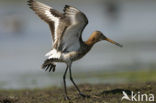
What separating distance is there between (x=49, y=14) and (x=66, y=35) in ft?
2.79

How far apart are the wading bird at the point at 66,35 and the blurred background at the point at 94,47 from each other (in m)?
2.93

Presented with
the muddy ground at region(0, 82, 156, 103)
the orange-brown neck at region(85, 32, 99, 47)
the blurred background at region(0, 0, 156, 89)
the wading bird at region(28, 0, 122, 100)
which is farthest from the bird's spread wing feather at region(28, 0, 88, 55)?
the blurred background at region(0, 0, 156, 89)

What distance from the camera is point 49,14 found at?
10.0 metres

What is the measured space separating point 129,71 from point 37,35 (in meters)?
7.39

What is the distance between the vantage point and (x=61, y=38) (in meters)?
9.47

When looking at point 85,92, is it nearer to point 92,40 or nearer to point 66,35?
point 92,40

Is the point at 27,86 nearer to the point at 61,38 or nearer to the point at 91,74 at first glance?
the point at 91,74

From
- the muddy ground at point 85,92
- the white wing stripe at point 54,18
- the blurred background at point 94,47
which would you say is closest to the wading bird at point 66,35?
the white wing stripe at point 54,18

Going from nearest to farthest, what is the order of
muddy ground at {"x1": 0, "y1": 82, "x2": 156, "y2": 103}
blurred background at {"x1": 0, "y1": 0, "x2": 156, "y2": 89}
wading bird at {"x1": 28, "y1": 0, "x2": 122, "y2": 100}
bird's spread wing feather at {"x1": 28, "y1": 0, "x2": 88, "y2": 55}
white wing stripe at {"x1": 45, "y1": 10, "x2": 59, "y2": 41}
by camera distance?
bird's spread wing feather at {"x1": 28, "y1": 0, "x2": 88, "y2": 55}
wading bird at {"x1": 28, "y1": 0, "x2": 122, "y2": 100}
muddy ground at {"x1": 0, "y1": 82, "x2": 156, "y2": 103}
white wing stripe at {"x1": 45, "y1": 10, "x2": 59, "y2": 41}
blurred background at {"x1": 0, "y1": 0, "x2": 156, "y2": 89}

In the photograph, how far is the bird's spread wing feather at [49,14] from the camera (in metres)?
9.78

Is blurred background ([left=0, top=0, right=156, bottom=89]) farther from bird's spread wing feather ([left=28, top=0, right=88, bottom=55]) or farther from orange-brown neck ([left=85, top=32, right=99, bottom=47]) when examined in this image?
bird's spread wing feather ([left=28, top=0, right=88, bottom=55])

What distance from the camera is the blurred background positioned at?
44.1 ft

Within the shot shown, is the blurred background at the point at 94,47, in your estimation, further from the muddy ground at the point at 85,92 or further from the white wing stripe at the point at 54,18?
the white wing stripe at the point at 54,18

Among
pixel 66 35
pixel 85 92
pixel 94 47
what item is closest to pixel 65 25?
pixel 66 35
